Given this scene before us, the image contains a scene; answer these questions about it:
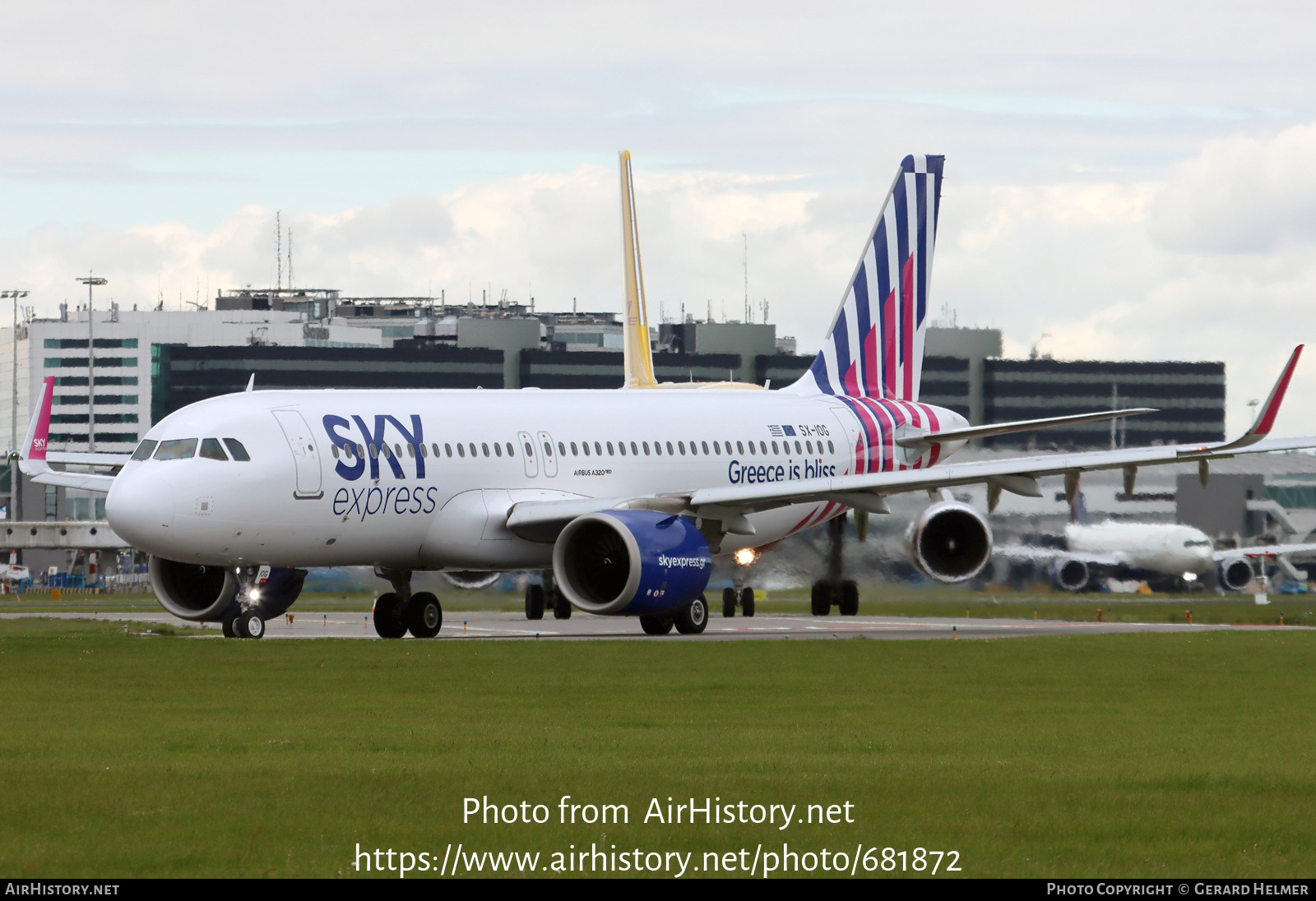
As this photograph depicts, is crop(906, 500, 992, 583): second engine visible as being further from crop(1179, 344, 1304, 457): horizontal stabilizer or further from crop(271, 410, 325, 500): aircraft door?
crop(271, 410, 325, 500): aircraft door

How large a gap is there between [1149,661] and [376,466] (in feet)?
42.0

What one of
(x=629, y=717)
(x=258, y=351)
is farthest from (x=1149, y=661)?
(x=258, y=351)

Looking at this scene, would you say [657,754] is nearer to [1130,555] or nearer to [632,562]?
[632,562]

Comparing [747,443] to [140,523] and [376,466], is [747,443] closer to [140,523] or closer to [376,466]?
[376,466]

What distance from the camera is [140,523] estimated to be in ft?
102

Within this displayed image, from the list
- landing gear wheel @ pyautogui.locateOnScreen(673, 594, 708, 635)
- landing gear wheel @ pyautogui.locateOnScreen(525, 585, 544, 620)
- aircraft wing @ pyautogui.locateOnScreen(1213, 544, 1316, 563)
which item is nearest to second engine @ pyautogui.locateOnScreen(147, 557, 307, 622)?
landing gear wheel @ pyautogui.locateOnScreen(673, 594, 708, 635)

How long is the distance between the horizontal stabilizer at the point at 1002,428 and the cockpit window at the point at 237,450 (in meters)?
14.4

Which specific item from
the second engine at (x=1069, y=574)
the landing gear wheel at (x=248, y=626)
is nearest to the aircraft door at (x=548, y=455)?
the landing gear wheel at (x=248, y=626)

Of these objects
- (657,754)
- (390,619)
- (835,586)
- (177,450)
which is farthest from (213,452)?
(657,754)

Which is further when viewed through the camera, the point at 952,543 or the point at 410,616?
the point at 952,543

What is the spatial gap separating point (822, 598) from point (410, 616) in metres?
10.8

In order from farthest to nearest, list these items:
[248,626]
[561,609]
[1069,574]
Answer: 1. [1069,574]
2. [561,609]
3. [248,626]

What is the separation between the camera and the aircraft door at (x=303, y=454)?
3259cm

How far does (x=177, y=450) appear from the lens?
32.2 m
